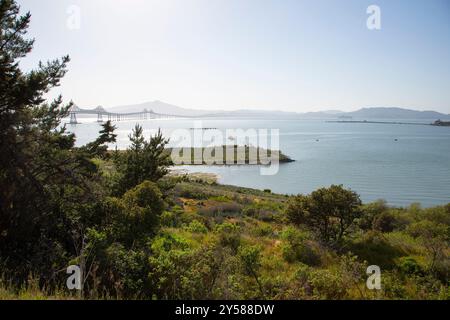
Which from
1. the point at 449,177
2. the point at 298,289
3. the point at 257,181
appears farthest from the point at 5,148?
the point at 449,177

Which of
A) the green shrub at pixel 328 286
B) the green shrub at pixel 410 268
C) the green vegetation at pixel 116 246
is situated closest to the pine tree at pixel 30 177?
the green vegetation at pixel 116 246

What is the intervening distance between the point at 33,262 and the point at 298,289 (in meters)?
5.27

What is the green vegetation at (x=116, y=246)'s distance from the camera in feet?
16.4

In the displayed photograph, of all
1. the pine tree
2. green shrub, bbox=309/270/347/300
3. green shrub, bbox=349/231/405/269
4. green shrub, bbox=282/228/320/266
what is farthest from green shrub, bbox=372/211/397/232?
the pine tree

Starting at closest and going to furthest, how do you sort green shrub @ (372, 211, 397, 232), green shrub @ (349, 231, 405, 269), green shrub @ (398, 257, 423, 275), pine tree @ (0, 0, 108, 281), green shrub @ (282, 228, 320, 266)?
pine tree @ (0, 0, 108, 281) < green shrub @ (398, 257, 423, 275) < green shrub @ (282, 228, 320, 266) < green shrub @ (349, 231, 405, 269) < green shrub @ (372, 211, 397, 232)

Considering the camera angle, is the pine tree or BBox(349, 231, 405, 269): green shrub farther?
BBox(349, 231, 405, 269): green shrub

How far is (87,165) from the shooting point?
29.6ft

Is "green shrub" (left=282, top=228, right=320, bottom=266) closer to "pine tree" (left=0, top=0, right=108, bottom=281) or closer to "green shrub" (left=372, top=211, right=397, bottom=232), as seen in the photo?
"pine tree" (left=0, top=0, right=108, bottom=281)

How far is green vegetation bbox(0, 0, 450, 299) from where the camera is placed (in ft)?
16.4

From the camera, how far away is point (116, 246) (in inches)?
241

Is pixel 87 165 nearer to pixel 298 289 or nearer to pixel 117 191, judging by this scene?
Answer: pixel 117 191

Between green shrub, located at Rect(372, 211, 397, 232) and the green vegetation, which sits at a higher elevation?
the green vegetation

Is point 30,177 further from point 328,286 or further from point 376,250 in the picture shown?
point 376,250

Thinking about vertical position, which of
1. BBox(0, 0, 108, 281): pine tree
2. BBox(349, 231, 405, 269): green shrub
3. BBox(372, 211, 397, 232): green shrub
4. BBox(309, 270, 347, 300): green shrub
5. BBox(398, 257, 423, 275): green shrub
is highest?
BBox(0, 0, 108, 281): pine tree
